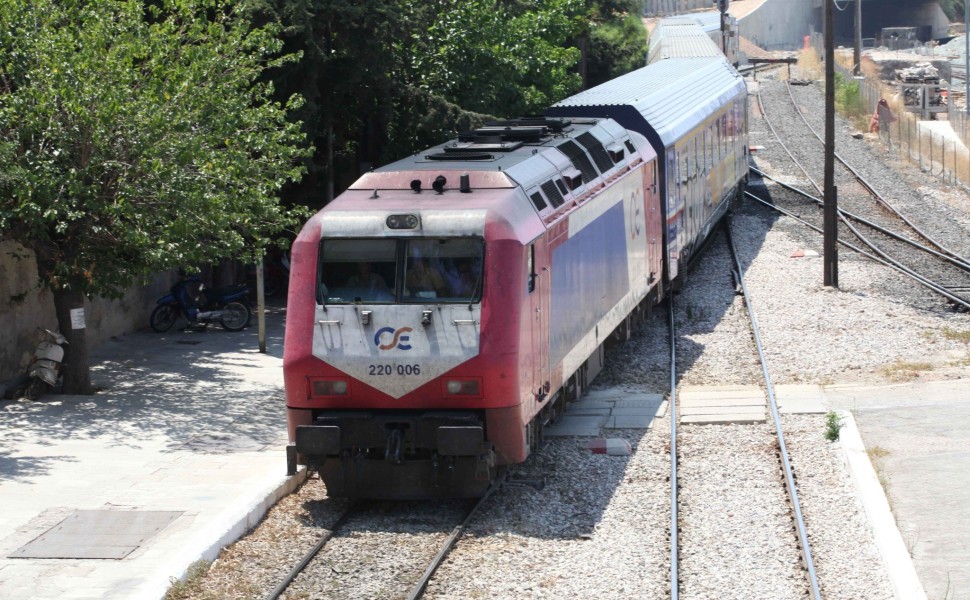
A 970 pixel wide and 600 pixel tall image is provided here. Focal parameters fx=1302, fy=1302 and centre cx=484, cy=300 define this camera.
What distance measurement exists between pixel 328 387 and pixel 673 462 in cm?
361

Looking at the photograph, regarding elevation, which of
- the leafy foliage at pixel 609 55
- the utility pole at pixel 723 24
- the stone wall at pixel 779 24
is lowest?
A: the leafy foliage at pixel 609 55

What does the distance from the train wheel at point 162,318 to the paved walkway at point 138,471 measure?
6.53 feet

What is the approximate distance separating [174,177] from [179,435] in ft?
10.2

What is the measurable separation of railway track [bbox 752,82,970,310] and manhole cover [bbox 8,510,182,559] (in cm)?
1391

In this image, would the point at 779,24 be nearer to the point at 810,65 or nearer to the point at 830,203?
the point at 810,65

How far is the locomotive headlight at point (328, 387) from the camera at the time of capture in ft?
37.6

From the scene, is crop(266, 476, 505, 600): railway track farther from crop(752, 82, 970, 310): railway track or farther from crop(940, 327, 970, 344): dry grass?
crop(752, 82, 970, 310): railway track

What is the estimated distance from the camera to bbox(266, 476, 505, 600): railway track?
32.2ft

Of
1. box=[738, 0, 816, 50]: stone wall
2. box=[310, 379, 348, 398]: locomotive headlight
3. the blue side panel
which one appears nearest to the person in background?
box=[310, 379, 348, 398]: locomotive headlight

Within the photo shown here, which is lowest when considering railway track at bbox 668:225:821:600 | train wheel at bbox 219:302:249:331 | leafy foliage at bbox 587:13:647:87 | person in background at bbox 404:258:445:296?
railway track at bbox 668:225:821:600

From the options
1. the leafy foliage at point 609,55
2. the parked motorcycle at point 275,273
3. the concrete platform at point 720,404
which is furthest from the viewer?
the leafy foliage at point 609,55

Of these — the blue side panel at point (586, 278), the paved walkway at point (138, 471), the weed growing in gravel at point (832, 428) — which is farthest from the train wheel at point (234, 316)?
the weed growing in gravel at point (832, 428)

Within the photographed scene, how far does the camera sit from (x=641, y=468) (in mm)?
13008

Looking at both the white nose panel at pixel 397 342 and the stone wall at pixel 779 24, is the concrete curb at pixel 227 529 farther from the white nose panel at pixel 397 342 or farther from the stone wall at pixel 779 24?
the stone wall at pixel 779 24
